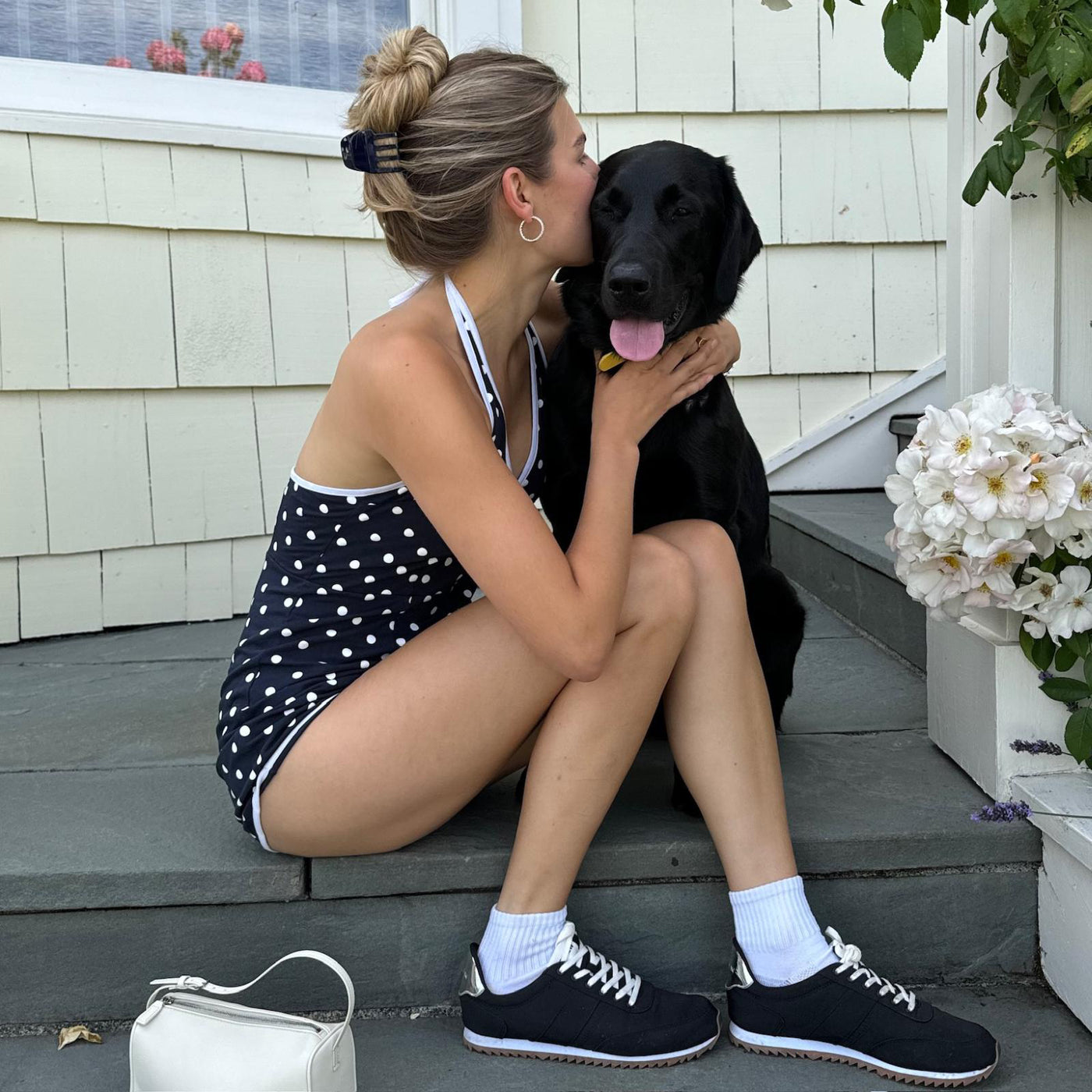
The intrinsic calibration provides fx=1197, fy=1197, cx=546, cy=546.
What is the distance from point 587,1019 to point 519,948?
11 centimetres

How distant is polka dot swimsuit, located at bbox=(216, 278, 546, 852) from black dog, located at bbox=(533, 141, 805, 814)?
0.25 meters

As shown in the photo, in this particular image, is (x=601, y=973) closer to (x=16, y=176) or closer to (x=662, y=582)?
(x=662, y=582)

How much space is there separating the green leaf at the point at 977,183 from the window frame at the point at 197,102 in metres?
1.61

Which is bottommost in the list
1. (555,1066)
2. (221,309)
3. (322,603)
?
(555,1066)

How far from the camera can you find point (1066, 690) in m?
1.65

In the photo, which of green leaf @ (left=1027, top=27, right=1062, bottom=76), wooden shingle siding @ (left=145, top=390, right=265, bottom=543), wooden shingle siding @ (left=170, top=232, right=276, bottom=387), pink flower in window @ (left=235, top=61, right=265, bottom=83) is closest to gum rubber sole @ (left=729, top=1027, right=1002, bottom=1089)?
green leaf @ (left=1027, top=27, right=1062, bottom=76)

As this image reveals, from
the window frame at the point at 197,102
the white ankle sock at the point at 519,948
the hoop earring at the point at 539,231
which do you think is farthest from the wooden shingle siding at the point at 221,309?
the white ankle sock at the point at 519,948

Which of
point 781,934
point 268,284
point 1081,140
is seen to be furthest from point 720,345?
point 268,284

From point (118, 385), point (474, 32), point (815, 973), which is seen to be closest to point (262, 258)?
point (118, 385)

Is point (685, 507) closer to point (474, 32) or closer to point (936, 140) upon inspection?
point (474, 32)

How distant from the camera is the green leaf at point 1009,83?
1555 millimetres

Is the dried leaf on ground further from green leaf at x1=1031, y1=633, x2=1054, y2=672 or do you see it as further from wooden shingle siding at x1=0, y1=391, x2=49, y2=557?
wooden shingle siding at x1=0, y1=391, x2=49, y2=557

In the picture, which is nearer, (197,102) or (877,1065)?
(877,1065)

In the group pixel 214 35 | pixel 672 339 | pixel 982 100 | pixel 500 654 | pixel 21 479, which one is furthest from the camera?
pixel 214 35
